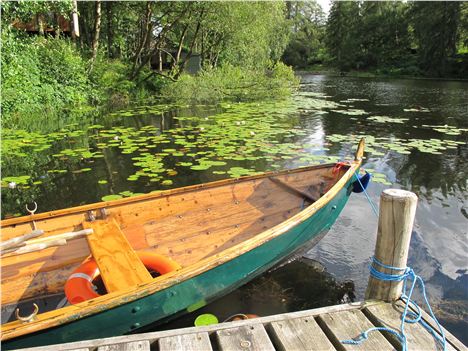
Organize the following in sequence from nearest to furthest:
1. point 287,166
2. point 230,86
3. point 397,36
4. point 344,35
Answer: point 287,166 → point 230,86 → point 397,36 → point 344,35

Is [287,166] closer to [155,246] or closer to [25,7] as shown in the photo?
[155,246]

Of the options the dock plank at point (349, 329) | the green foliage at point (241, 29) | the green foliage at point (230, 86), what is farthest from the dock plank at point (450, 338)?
the green foliage at point (241, 29)

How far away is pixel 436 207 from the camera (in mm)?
5152

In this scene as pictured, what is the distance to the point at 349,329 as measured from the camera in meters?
2.25

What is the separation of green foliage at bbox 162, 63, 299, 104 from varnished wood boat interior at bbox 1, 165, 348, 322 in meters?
11.9

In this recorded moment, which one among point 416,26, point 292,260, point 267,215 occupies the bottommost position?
point 292,260

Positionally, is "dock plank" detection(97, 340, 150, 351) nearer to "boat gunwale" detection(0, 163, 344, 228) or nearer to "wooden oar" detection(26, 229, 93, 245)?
"wooden oar" detection(26, 229, 93, 245)

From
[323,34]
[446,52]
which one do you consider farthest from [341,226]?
[323,34]

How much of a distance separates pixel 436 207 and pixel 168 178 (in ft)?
13.6

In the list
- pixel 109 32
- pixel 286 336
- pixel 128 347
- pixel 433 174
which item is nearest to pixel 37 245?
pixel 128 347

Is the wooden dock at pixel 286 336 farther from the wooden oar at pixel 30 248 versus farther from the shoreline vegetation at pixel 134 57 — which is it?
the shoreline vegetation at pixel 134 57

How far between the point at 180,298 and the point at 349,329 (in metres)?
1.15

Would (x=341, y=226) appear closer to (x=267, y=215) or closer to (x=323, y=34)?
(x=267, y=215)

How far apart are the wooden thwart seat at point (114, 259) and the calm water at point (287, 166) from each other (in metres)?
0.78
